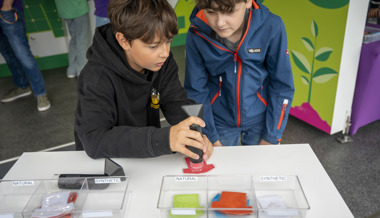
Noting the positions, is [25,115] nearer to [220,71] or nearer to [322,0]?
[220,71]

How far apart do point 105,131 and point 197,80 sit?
505mm

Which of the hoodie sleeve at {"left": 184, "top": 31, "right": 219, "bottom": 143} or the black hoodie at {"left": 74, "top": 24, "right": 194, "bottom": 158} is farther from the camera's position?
the hoodie sleeve at {"left": 184, "top": 31, "right": 219, "bottom": 143}

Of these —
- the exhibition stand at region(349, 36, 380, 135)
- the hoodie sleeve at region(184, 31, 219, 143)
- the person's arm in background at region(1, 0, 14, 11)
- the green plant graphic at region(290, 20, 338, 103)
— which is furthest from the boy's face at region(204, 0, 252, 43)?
the person's arm in background at region(1, 0, 14, 11)

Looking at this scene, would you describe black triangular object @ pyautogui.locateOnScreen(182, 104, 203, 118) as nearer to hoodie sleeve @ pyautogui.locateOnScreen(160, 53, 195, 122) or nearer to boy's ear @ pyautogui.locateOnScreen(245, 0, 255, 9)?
hoodie sleeve @ pyautogui.locateOnScreen(160, 53, 195, 122)

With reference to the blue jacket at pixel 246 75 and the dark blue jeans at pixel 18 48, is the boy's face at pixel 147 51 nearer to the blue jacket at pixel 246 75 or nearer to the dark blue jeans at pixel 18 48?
the blue jacket at pixel 246 75

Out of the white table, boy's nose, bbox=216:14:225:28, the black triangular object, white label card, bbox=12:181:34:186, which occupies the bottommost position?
the white table

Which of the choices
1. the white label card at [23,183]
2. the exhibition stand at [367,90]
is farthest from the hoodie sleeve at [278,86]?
the exhibition stand at [367,90]

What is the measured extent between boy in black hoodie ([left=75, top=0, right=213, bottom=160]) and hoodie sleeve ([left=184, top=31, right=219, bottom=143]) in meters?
0.23

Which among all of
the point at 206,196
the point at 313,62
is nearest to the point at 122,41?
the point at 206,196

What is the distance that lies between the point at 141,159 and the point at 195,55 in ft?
1.71

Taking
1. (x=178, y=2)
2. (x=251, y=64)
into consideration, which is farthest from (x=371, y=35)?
(x=178, y=2)

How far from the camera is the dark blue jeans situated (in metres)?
2.63

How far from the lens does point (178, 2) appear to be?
3287 millimetres

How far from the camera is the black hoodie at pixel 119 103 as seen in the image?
87 cm
